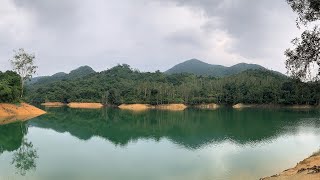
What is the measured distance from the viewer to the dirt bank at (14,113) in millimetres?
53281

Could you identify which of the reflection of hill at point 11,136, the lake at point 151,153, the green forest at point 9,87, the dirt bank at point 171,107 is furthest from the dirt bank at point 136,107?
the lake at point 151,153

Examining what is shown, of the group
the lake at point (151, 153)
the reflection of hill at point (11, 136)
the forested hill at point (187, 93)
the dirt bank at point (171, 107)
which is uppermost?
the forested hill at point (187, 93)

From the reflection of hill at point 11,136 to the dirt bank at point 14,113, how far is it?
14.8ft

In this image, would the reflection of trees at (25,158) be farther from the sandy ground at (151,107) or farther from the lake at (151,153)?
the sandy ground at (151,107)

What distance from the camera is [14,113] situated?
5722 centimetres

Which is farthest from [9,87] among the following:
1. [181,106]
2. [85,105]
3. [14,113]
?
[181,106]

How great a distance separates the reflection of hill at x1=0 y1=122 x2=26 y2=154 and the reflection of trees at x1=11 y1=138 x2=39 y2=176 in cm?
91

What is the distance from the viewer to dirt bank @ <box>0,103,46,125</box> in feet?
175

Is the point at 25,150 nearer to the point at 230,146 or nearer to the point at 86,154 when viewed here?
the point at 86,154

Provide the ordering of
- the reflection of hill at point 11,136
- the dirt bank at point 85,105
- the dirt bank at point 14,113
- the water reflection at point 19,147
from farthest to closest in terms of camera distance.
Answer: the dirt bank at point 85,105
the dirt bank at point 14,113
the reflection of hill at point 11,136
the water reflection at point 19,147

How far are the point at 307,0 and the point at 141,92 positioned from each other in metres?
91.8

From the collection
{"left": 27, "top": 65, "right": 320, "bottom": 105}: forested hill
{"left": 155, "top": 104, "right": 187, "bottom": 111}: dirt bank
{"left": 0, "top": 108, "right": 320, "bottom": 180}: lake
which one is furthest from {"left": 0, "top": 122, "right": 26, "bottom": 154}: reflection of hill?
{"left": 27, "top": 65, "right": 320, "bottom": 105}: forested hill

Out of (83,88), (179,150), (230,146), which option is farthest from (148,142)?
(83,88)

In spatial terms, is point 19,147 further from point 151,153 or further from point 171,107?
point 171,107
